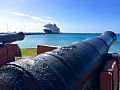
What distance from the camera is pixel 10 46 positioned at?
8.86 meters

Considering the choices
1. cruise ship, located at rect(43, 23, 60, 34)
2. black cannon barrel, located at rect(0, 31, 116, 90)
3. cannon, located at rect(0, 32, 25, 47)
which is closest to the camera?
black cannon barrel, located at rect(0, 31, 116, 90)

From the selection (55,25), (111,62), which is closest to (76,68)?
(111,62)

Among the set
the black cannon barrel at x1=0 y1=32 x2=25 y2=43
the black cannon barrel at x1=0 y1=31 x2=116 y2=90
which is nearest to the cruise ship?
the black cannon barrel at x1=0 y1=32 x2=25 y2=43

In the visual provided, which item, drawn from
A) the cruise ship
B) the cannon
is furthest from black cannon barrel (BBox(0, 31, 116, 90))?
the cruise ship

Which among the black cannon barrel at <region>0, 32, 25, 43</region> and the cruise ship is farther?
the cruise ship

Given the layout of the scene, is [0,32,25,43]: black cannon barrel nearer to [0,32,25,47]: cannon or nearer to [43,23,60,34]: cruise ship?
[0,32,25,47]: cannon

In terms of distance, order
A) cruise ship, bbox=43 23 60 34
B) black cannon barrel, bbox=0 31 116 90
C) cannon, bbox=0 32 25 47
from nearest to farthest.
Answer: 1. black cannon barrel, bbox=0 31 116 90
2. cannon, bbox=0 32 25 47
3. cruise ship, bbox=43 23 60 34

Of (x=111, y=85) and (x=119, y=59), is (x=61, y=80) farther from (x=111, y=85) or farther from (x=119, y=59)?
(x=119, y=59)

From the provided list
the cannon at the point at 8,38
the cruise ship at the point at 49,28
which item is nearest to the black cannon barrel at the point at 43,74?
the cannon at the point at 8,38

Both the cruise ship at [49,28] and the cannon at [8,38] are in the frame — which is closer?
the cannon at [8,38]

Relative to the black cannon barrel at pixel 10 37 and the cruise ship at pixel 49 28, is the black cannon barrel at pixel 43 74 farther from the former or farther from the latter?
the cruise ship at pixel 49 28

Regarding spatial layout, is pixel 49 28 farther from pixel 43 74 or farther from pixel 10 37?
pixel 43 74

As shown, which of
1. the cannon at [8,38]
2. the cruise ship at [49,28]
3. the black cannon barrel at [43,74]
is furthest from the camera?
the cruise ship at [49,28]

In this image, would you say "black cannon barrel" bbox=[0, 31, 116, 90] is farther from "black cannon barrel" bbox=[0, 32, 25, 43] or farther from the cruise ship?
the cruise ship
